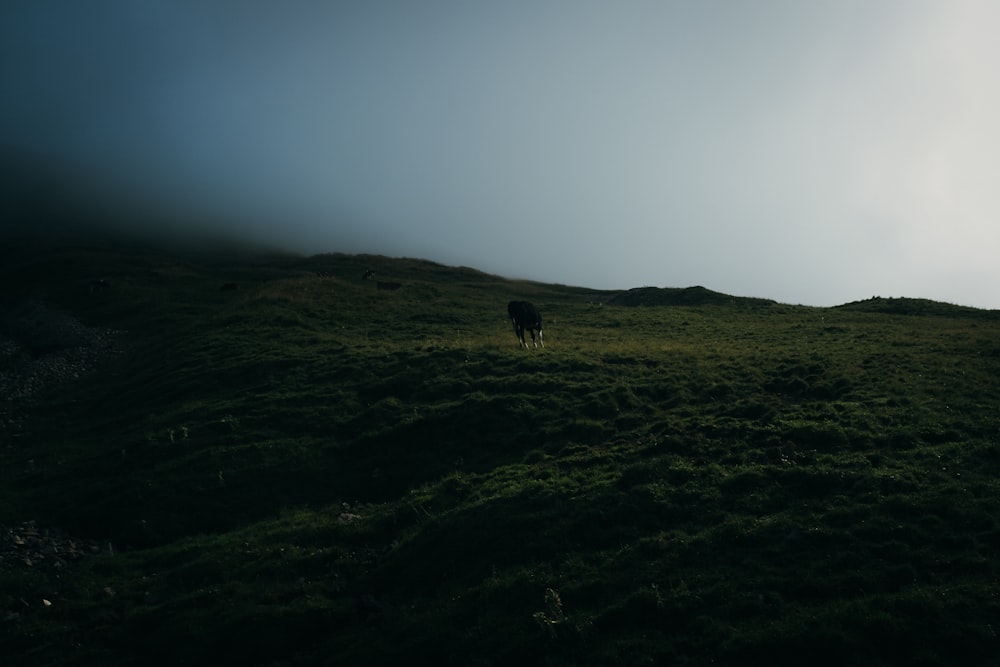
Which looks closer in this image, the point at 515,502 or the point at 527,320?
the point at 515,502

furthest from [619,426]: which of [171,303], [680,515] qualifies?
[171,303]

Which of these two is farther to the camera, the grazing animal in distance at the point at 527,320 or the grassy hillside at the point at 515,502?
the grazing animal in distance at the point at 527,320

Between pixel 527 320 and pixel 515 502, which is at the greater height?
pixel 527 320

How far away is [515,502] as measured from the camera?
65.1 feet

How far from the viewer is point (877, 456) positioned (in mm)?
20438

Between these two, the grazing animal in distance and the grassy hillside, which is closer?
the grassy hillside

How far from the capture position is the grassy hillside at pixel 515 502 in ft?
47.6

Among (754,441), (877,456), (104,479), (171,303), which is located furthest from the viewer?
(171,303)

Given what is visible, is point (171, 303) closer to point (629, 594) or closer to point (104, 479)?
point (104, 479)

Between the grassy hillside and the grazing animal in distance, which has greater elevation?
the grazing animal in distance

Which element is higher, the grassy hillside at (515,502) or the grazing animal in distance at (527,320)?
the grazing animal in distance at (527,320)

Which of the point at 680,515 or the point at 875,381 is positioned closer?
the point at 680,515

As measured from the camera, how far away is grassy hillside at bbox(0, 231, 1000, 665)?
14508mm

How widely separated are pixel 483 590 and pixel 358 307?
1671 inches
